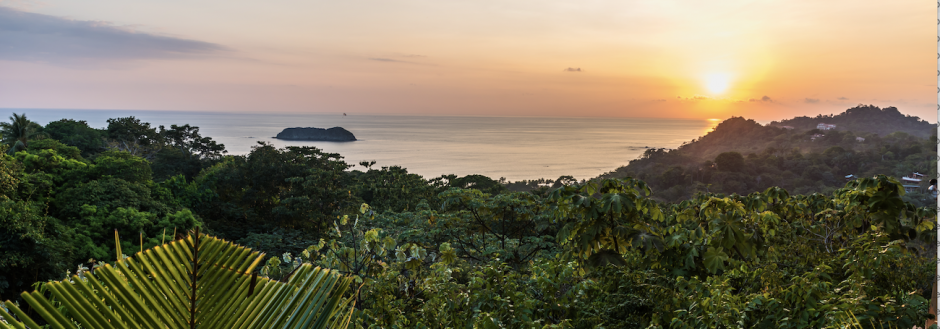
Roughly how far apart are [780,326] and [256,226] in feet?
68.4

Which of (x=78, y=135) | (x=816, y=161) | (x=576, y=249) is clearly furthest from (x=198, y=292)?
(x=78, y=135)

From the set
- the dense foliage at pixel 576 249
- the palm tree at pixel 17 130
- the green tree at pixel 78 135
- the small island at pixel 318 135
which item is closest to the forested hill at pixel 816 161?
the dense foliage at pixel 576 249

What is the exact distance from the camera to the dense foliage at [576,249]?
2.57 metres

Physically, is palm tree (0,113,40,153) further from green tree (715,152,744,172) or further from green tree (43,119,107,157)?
green tree (715,152,744,172)

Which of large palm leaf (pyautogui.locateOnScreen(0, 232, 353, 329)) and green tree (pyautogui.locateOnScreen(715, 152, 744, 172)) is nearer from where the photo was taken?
large palm leaf (pyautogui.locateOnScreen(0, 232, 353, 329))

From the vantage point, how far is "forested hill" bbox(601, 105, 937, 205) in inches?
846

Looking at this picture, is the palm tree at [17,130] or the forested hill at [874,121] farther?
the forested hill at [874,121]

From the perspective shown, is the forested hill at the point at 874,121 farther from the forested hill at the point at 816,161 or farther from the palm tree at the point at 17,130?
the palm tree at the point at 17,130

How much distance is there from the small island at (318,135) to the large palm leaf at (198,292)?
89.8 metres

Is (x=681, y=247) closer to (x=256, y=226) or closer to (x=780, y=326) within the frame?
(x=780, y=326)

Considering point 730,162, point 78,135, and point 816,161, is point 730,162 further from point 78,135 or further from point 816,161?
point 78,135

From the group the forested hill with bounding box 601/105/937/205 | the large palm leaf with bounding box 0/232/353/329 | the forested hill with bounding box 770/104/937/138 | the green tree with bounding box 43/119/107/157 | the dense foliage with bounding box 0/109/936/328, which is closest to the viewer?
the large palm leaf with bounding box 0/232/353/329

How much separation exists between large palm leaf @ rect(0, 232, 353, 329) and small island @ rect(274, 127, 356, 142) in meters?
89.8

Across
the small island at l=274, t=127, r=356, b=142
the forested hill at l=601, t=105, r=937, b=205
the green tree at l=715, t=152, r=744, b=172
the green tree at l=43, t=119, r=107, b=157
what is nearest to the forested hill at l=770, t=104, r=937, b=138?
the forested hill at l=601, t=105, r=937, b=205
